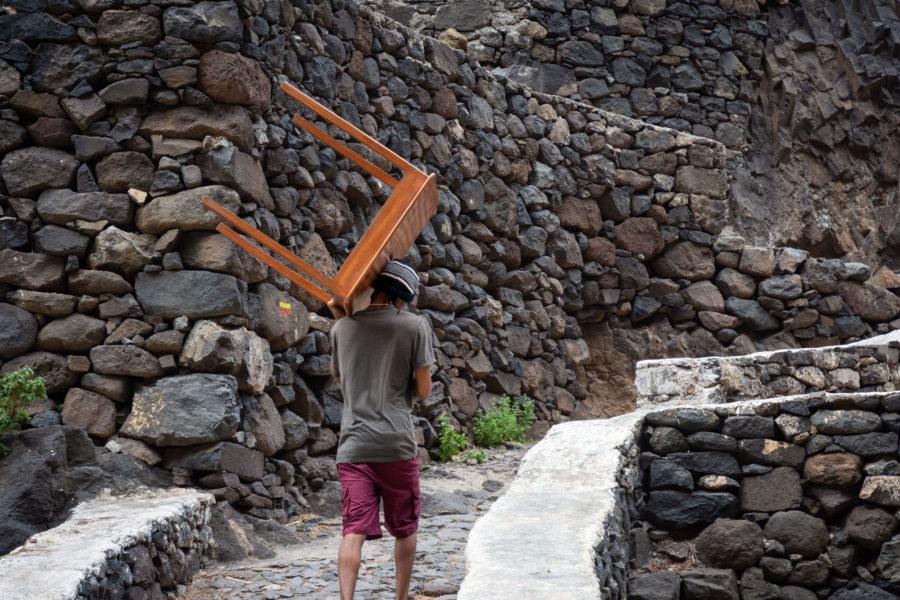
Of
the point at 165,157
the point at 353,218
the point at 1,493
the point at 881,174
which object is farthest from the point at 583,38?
the point at 1,493

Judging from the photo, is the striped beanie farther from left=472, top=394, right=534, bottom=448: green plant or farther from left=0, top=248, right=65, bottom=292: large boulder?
left=472, top=394, right=534, bottom=448: green plant

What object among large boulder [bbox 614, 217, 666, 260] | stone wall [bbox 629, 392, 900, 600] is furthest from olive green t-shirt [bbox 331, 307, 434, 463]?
large boulder [bbox 614, 217, 666, 260]

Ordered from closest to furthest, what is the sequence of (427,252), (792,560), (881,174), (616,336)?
1. (792,560)
2. (427,252)
3. (616,336)
4. (881,174)

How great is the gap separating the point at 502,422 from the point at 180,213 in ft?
11.5

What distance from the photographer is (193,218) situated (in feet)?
16.0

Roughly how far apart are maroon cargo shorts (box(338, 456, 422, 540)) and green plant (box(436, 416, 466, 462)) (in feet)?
11.2

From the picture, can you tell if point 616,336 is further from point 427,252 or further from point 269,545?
point 269,545

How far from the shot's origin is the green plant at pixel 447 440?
6.73 metres

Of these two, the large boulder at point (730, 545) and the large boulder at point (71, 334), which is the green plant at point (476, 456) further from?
the large boulder at point (71, 334)

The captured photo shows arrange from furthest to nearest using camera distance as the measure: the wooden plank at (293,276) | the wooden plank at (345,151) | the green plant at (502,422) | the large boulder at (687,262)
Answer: the large boulder at (687,262), the green plant at (502,422), the wooden plank at (345,151), the wooden plank at (293,276)

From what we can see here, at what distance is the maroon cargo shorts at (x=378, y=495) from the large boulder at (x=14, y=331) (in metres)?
2.44

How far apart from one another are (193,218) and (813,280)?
22.1ft

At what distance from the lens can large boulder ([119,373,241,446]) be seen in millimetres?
4695

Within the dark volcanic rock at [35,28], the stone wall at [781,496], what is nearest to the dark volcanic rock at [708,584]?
the stone wall at [781,496]
